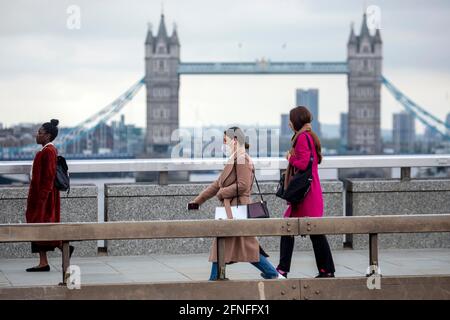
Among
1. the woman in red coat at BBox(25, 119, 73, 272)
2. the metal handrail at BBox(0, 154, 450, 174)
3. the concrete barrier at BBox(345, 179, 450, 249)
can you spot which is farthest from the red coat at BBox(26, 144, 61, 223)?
the concrete barrier at BBox(345, 179, 450, 249)

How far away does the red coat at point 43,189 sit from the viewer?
8.83m

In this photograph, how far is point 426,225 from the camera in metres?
6.84

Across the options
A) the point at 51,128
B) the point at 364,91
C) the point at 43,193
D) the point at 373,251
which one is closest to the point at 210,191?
the point at 373,251

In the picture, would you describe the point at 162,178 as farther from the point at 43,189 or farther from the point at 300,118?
the point at 300,118

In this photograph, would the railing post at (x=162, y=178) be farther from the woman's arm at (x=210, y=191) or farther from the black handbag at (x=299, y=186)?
the black handbag at (x=299, y=186)

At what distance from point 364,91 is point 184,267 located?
132893 mm

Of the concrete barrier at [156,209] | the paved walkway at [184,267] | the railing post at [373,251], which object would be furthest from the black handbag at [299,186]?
the concrete barrier at [156,209]

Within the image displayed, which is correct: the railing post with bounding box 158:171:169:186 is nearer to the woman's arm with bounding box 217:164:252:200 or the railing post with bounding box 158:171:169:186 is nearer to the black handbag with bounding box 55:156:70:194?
the black handbag with bounding box 55:156:70:194

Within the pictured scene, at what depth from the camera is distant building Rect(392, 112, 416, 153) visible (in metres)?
150

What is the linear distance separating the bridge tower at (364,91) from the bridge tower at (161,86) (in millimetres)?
21610

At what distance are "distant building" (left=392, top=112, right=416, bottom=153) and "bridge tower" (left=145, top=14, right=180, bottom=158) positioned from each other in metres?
32.3

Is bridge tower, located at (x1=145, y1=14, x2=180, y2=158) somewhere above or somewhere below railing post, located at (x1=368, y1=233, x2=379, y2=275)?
above
